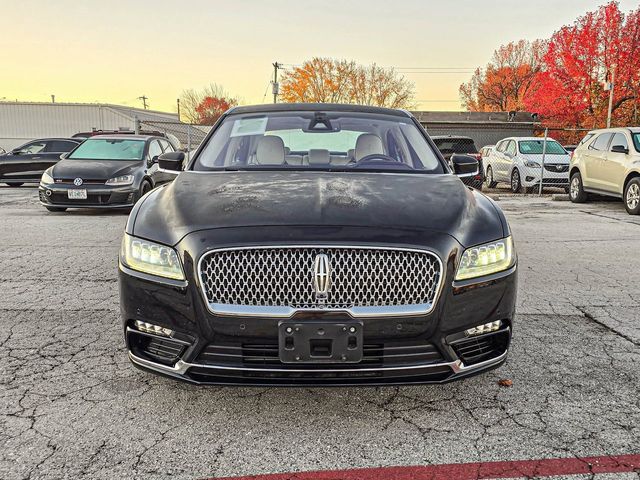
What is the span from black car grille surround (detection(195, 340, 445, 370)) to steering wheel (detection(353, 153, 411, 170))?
5.25 ft

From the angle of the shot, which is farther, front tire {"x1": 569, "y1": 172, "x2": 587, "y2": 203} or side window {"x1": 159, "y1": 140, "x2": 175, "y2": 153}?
front tire {"x1": 569, "y1": 172, "x2": 587, "y2": 203}

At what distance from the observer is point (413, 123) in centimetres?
444

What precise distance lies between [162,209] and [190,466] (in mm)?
1281

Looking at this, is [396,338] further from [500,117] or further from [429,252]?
[500,117]

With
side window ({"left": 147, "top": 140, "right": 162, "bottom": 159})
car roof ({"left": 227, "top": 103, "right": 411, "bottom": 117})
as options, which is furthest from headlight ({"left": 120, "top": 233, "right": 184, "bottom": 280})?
side window ({"left": 147, "top": 140, "right": 162, "bottom": 159})

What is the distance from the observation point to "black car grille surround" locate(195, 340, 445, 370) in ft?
8.07

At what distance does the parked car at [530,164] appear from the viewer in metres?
16.2

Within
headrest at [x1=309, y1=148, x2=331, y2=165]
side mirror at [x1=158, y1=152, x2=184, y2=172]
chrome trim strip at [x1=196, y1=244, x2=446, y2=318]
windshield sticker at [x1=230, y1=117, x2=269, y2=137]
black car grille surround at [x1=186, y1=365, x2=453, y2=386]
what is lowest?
black car grille surround at [x1=186, y1=365, x2=453, y2=386]

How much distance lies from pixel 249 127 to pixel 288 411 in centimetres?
231

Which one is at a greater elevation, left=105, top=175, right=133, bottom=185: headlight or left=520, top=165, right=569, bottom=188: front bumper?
left=105, top=175, right=133, bottom=185: headlight

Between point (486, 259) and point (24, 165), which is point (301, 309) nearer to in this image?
point (486, 259)

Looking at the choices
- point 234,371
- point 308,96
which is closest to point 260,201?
point 234,371

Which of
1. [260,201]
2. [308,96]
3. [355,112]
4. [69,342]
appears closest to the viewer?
[260,201]

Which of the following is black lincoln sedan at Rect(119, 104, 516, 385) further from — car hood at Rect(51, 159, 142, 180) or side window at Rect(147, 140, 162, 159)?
side window at Rect(147, 140, 162, 159)
